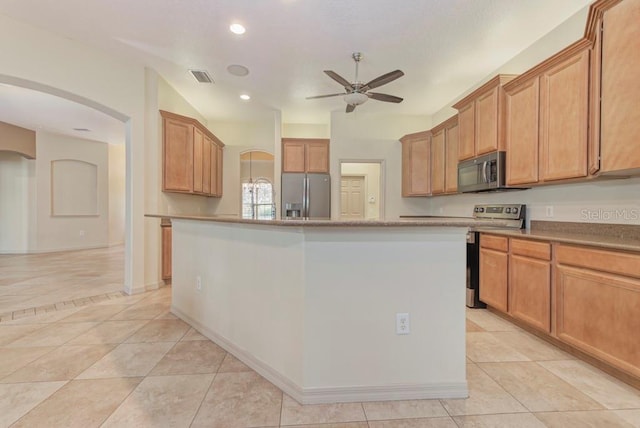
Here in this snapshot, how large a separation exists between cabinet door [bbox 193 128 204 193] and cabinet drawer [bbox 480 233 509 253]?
411 centimetres

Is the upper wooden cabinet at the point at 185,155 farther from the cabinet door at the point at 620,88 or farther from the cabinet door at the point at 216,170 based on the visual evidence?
the cabinet door at the point at 620,88

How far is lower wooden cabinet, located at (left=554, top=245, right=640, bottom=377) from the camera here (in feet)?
5.59

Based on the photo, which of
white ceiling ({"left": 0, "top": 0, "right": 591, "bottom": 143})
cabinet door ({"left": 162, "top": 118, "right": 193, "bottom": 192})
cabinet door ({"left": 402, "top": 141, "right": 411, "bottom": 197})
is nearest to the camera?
white ceiling ({"left": 0, "top": 0, "right": 591, "bottom": 143})

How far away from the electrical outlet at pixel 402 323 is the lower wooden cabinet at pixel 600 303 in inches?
53.1

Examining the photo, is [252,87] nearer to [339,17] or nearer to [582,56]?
[339,17]

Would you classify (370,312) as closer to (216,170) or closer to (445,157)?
(445,157)

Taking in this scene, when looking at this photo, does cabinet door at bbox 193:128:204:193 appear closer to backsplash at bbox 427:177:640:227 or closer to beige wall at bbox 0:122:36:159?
backsplash at bbox 427:177:640:227

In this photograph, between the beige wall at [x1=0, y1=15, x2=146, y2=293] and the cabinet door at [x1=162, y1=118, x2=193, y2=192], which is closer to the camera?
the beige wall at [x1=0, y1=15, x2=146, y2=293]

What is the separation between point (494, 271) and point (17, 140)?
9.00 m

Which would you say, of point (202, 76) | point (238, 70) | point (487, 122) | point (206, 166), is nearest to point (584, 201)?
point (487, 122)

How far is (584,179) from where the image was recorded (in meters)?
2.30

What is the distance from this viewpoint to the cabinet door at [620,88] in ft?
5.86

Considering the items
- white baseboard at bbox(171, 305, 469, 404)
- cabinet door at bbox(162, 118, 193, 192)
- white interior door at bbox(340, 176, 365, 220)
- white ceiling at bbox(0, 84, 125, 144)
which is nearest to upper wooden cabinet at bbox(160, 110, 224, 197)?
cabinet door at bbox(162, 118, 193, 192)

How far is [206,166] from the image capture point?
507 centimetres
